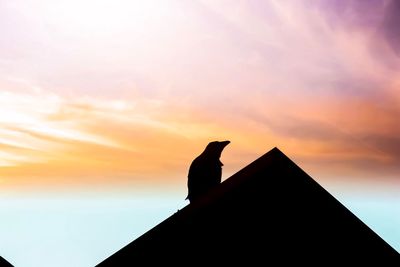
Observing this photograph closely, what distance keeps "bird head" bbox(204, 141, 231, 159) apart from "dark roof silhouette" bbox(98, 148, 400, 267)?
6471 mm

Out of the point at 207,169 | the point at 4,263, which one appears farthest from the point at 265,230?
the point at 4,263

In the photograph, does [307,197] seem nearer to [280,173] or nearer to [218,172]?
[280,173]

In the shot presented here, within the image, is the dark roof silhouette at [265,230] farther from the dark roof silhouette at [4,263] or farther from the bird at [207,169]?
the dark roof silhouette at [4,263]

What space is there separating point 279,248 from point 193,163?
7536 mm

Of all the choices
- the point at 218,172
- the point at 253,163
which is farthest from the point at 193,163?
the point at 253,163

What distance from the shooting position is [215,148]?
38.0 feet

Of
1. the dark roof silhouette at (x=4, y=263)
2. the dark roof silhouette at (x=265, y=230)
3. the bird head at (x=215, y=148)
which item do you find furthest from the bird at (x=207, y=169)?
the dark roof silhouette at (x=265, y=230)

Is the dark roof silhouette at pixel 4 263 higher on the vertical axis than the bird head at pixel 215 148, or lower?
lower

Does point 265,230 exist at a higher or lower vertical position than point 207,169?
lower

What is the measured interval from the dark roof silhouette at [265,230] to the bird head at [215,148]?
6.47 meters

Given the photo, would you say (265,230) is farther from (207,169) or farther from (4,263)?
(4,263)

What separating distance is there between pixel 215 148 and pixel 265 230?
23.1 ft

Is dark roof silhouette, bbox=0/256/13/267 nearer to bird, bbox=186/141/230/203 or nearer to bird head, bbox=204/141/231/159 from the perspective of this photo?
bird, bbox=186/141/230/203

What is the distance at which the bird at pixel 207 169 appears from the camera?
11.5 m
